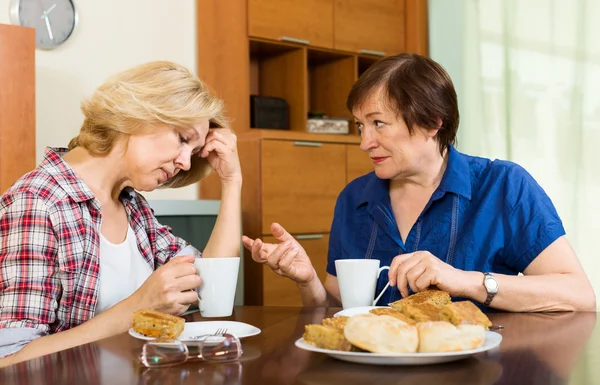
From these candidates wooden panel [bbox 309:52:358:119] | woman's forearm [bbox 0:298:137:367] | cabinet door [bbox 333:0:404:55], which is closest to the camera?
woman's forearm [bbox 0:298:137:367]

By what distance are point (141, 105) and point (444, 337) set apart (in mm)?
914

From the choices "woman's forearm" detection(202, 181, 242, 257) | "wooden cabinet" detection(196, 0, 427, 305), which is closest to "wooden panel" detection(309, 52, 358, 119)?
"wooden cabinet" detection(196, 0, 427, 305)

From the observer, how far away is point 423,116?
171 cm

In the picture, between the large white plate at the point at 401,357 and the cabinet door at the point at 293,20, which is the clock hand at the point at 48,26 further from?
the large white plate at the point at 401,357

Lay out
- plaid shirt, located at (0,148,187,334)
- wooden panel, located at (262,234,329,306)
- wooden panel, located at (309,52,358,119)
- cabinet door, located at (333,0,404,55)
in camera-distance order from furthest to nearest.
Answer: wooden panel, located at (309,52,358,119), cabinet door, located at (333,0,404,55), wooden panel, located at (262,234,329,306), plaid shirt, located at (0,148,187,334)

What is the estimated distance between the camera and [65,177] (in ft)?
4.78

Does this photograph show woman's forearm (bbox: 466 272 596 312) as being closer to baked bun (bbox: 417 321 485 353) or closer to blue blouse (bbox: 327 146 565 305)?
blue blouse (bbox: 327 146 565 305)

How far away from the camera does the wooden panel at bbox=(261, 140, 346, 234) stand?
10.9 feet

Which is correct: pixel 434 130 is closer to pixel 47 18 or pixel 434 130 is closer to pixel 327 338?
pixel 327 338

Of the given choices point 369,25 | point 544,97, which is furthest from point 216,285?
point 369,25

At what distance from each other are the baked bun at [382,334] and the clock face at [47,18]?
2514 millimetres

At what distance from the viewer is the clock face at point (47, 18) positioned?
9.41 feet

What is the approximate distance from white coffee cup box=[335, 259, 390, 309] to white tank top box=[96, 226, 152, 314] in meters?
0.51

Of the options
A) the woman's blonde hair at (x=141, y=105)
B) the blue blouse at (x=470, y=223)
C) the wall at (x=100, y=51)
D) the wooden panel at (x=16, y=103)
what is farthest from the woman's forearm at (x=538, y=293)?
the wall at (x=100, y=51)
